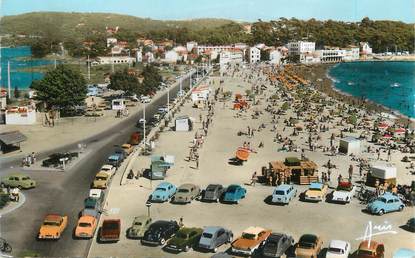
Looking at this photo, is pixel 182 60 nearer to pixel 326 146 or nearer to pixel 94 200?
pixel 326 146

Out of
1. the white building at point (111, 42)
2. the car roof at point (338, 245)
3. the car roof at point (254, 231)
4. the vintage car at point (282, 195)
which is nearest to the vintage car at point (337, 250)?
the car roof at point (338, 245)

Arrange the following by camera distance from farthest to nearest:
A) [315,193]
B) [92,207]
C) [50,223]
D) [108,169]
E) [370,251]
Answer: [108,169] < [315,193] < [92,207] < [50,223] < [370,251]

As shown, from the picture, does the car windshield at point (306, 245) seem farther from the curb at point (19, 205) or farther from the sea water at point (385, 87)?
the sea water at point (385, 87)

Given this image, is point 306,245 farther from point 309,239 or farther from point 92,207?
point 92,207

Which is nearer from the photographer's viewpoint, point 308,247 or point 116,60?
point 308,247

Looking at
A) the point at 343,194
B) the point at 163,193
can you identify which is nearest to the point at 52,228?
the point at 163,193

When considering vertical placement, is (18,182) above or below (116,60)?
below

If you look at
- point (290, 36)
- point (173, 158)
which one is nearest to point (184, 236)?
point (173, 158)
